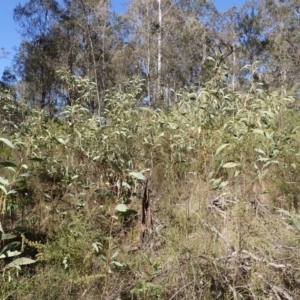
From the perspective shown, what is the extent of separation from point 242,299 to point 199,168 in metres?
1.08

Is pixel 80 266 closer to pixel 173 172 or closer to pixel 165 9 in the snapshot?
pixel 173 172

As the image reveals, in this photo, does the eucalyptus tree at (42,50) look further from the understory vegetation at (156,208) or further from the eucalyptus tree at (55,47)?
the understory vegetation at (156,208)

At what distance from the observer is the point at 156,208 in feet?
7.60

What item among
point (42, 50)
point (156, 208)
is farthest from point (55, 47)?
point (156, 208)

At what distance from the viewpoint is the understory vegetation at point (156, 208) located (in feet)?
5.03

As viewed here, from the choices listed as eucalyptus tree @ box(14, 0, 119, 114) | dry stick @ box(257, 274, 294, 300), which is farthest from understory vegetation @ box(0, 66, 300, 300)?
eucalyptus tree @ box(14, 0, 119, 114)

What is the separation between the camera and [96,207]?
2.17m

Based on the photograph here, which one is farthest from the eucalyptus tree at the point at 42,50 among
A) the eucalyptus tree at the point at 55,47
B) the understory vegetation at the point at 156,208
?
the understory vegetation at the point at 156,208

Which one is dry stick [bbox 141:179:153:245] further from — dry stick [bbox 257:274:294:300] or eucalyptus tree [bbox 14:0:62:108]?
eucalyptus tree [bbox 14:0:62:108]

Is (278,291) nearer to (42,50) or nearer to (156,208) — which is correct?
(156,208)

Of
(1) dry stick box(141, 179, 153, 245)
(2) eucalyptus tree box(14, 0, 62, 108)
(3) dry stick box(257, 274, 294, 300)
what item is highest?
(2) eucalyptus tree box(14, 0, 62, 108)

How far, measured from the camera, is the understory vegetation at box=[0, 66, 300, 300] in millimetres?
1532

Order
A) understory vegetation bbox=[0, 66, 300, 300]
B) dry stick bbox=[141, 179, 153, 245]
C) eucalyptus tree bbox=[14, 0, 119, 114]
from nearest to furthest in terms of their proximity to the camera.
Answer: understory vegetation bbox=[0, 66, 300, 300] → dry stick bbox=[141, 179, 153, 245] → eucalyptus tree bbox=[14, 0, 119, 114]

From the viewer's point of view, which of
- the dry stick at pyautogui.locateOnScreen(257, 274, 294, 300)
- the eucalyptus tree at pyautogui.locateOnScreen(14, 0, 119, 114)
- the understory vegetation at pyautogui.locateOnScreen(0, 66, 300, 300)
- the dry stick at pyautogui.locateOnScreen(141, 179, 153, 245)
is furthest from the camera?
the eucalyptus tree at pyautogui.locateOnScreen(14, 0, 119, 114)
